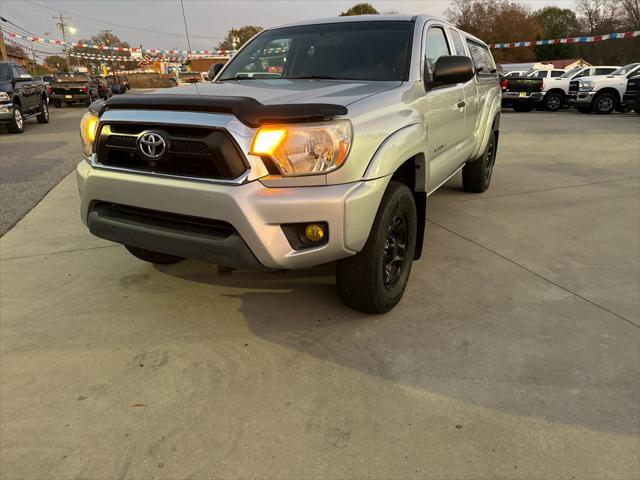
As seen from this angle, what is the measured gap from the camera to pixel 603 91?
55.7 feet

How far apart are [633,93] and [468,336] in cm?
1666

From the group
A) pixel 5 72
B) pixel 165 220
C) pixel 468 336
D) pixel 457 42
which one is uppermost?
pixel 5 72

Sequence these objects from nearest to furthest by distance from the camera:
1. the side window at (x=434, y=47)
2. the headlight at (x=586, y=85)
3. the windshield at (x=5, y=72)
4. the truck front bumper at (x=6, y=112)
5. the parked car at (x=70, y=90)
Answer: the side window at (x=434, y=47)
the truck front bumper at (x=6, y=112)
the windshield at (x=5, y=72)
the headlight at (x=586, y=85)
the parked car at (x=70, y=90)

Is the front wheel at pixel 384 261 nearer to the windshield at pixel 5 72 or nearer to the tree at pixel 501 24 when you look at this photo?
the windshield at pixel 5 72

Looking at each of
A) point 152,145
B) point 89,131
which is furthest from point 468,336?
point 89,131

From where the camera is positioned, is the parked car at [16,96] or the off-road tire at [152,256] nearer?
the off-road tire at [152,256]

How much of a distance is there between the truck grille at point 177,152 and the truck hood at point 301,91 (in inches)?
12.6

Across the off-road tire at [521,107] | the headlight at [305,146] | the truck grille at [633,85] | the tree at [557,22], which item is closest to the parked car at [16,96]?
the headlight at [305,146]

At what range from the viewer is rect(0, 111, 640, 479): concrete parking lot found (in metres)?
1.93

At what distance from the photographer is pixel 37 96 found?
13805mm

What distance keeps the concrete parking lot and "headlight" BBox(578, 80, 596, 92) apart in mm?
15414

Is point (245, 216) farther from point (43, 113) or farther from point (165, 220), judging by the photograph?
point (43, 113)

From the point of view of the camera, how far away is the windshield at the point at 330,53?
11.1 ft

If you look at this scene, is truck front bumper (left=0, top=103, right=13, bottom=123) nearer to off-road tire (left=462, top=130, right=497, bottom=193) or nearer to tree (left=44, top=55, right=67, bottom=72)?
off-road tire (left=462, top=130, right=497, bottom=193)
